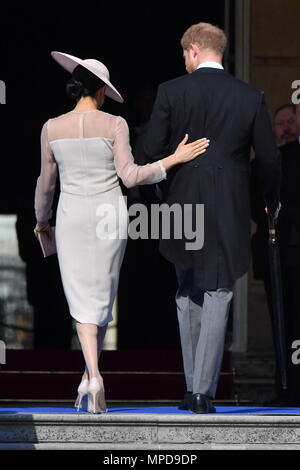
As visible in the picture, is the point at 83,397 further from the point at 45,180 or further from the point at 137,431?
the point at 45,180

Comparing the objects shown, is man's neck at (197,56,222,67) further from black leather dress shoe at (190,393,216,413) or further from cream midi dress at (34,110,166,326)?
black leather dress shoe at (190,393,216,413)

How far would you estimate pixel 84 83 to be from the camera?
8.23 meters

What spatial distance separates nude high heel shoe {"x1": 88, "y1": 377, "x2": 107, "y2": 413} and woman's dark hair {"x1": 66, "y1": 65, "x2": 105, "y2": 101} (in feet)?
4.65

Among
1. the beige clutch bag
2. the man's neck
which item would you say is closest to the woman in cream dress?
the beige clutch bag

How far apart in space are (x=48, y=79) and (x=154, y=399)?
279 centimetres

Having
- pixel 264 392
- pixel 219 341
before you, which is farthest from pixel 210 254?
pixel 264 392

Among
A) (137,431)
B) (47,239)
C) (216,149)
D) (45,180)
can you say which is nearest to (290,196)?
(216,149)

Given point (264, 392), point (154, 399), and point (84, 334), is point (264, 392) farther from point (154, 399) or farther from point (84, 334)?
point (84, 334)

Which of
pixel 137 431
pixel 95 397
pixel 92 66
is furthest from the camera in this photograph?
pixel 92 66

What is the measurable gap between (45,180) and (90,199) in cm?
29

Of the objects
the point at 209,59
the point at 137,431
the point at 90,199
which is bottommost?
the point at 137,431

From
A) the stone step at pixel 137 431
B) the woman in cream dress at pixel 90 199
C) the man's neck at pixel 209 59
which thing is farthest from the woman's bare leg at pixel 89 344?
the man's neck at pixel 209 59

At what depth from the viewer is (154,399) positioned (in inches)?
446

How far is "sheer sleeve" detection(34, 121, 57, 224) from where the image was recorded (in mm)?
8273
